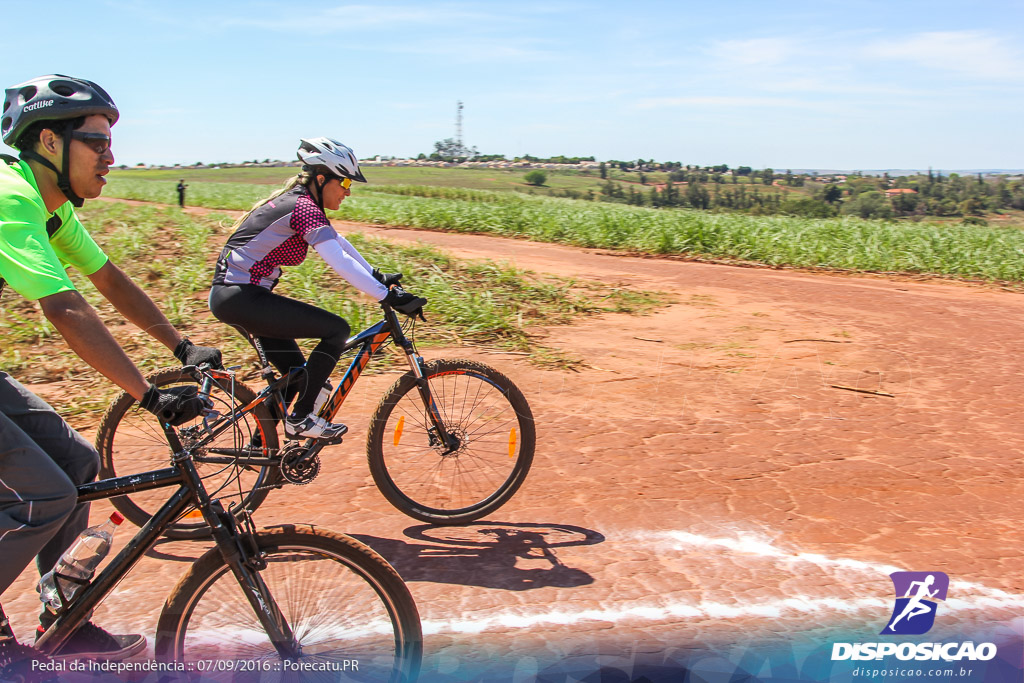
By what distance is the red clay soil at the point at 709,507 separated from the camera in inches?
142

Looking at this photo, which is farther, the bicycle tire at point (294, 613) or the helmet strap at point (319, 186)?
the helmet strap at point (319, 186)

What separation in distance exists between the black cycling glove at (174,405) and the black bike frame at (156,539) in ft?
0.41

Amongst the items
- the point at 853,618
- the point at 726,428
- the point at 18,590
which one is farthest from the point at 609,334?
the point at 18,590

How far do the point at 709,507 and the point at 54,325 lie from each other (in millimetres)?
3712

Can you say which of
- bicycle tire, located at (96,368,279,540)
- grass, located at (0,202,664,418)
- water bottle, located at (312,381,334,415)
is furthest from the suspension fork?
grass, located at (0,202,664,418)

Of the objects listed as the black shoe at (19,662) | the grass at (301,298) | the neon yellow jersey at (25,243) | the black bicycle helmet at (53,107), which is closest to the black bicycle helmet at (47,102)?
the black bicycle helmet at (53,107)

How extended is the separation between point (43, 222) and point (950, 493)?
16.9 ft

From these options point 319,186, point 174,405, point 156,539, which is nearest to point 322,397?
point 319,186

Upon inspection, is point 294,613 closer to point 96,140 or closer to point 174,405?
point 174,405

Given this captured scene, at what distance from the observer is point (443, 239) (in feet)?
67.9

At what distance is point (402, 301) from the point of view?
4.37m

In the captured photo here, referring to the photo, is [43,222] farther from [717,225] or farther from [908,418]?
[717,225]

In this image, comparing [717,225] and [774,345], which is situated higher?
[717,225]

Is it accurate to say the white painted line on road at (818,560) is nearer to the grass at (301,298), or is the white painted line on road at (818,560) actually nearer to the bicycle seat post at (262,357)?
the bicycle seat post at (262,357)
